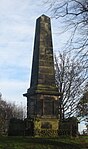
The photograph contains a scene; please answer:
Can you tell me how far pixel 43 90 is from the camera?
67.5ft

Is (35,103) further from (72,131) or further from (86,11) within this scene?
(86,11)

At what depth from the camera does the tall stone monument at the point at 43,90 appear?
20125mm

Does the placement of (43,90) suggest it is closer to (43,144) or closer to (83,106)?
(43,144)

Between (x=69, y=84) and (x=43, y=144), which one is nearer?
(x=43, y=144)

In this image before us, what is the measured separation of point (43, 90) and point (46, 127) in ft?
7.63

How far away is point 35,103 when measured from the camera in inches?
805

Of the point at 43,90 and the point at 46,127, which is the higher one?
the point at 43,90

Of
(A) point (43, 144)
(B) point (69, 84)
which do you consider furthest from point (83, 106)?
(A) point (43, 144)

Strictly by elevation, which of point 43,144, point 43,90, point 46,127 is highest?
point 43,90

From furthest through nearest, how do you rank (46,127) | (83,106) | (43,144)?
(83,106) → (46,127) → (43,144)

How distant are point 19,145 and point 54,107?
5.99m

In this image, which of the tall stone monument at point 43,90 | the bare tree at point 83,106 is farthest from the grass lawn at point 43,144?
the bare tree at point 83,106

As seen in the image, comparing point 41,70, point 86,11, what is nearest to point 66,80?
point 41,70

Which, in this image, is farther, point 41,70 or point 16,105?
point 16,105
